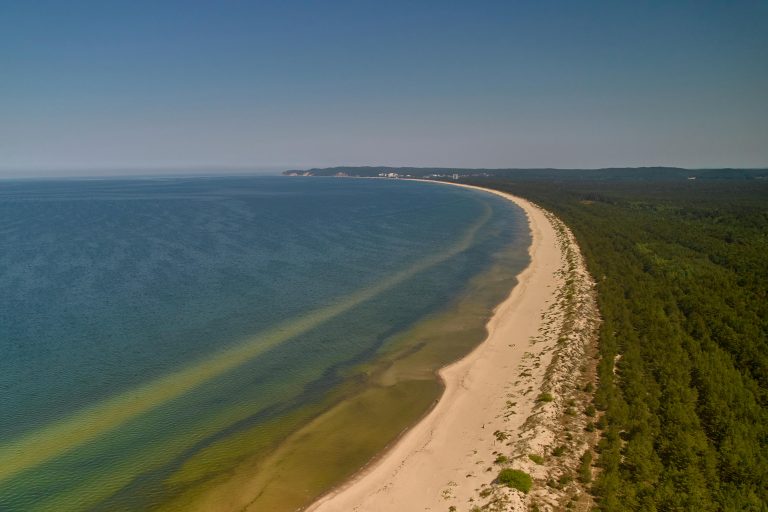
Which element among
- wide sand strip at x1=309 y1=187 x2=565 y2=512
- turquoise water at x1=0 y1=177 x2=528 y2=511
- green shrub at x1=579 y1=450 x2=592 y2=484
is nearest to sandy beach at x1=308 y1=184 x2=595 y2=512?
wide sand strip at x1=309 y1=187 x2=565 y2=512

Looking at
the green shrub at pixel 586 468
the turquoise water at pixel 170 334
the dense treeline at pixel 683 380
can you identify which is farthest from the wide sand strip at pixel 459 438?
the turquoise water at pixel 170 334

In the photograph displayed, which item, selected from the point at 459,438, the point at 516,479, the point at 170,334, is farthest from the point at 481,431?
the point at 170,334

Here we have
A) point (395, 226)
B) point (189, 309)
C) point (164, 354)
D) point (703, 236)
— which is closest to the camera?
point (164, 354)

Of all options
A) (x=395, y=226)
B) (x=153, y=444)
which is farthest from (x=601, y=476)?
(x=395, y=226)

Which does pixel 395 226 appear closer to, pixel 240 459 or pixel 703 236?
pixel 703 236

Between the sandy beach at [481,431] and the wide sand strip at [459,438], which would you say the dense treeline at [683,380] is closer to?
the sandy beach at [481,431]
